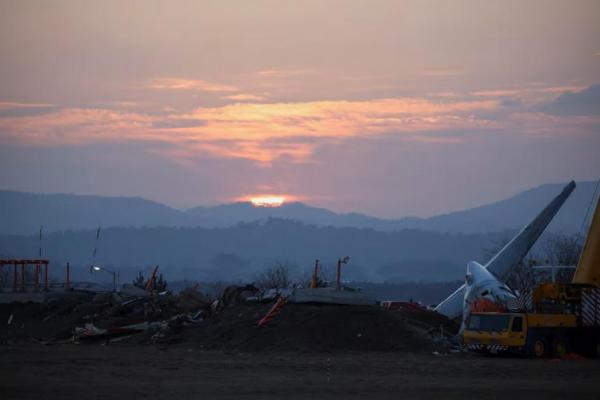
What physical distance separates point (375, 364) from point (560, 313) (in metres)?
10.2

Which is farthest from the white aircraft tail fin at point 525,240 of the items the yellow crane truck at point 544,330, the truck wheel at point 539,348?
the truck wheel at point 539,348

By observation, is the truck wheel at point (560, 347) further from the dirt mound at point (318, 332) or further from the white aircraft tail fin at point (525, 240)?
the white aircraft tail fin at point (525, 240)

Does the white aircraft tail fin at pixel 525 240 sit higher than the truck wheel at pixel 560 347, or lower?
higher

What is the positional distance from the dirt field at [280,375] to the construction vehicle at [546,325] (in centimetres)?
79

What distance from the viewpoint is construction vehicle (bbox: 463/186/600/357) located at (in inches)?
1665

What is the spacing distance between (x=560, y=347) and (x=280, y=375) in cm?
1357

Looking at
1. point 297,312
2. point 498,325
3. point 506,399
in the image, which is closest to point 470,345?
point 498,325

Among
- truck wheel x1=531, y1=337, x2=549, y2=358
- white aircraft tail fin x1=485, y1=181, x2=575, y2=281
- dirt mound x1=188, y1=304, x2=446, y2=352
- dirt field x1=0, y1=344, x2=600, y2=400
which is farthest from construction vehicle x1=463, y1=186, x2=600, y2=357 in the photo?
white aircraft tail fin x1=485, y1=181, x2=575, y2=281

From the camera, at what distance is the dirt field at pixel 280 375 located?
1180 inches

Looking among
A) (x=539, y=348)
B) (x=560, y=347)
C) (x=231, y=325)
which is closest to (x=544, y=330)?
(x=539, y=348)

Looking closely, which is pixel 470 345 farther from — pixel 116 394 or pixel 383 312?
pixel 116 394

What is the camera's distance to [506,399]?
29.2m

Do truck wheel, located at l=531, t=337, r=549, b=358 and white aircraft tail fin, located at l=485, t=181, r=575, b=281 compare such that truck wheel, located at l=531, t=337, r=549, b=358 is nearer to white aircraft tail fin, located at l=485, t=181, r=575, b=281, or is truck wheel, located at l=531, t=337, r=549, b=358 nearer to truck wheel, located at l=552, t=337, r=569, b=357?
truck wheel, located at l=552, t=337, r=569, b=357

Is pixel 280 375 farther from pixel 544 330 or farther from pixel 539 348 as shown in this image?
pixel 544 330
